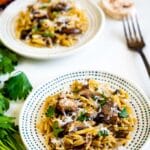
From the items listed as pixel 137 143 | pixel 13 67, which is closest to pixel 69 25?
pixel 13 67

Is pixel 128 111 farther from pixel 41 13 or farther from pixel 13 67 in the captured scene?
pixel 41 13

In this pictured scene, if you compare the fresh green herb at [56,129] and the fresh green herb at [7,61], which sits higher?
the fresh green herb at [7,61]

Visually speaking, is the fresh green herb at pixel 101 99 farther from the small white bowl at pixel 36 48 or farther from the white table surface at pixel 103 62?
the small white bowl at pixel 36 48

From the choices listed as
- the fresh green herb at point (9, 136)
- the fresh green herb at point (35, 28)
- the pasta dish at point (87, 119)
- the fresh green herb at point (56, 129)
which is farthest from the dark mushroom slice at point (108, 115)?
the fresh green herb at point (35, 28)

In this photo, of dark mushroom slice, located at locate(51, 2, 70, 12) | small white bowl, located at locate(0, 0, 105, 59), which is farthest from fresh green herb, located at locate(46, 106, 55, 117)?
dark mushroom slice, located at locate(51, 2, 70, 12)

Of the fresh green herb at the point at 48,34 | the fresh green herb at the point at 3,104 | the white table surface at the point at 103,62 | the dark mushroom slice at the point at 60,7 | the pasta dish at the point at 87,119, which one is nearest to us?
the pasta dish at the point at 87,119
